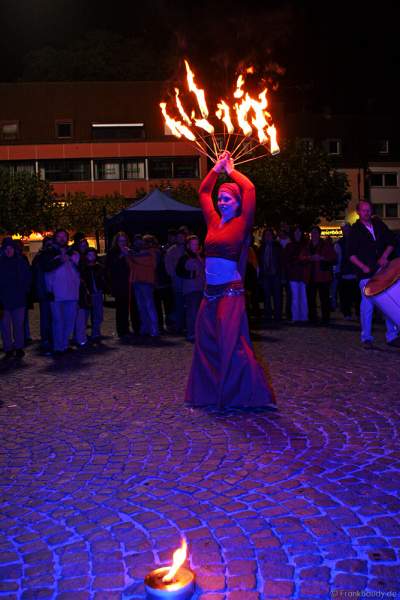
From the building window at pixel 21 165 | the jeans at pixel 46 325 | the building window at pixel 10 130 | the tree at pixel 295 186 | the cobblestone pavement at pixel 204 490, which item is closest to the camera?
the cobblestone pavement at pixel 204 490

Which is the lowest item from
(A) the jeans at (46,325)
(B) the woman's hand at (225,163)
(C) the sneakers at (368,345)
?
(C) the sneakers at (368,345)

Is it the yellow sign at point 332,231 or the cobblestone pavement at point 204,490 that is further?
the yellow sign at point 332,231

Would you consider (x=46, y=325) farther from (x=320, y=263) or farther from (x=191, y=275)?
(x=320, y=263)

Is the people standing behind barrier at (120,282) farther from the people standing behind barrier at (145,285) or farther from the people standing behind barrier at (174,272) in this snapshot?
the people standing behind barrier at (174,272)

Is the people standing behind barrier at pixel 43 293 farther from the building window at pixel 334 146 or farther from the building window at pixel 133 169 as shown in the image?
the building window at pixel 334 146

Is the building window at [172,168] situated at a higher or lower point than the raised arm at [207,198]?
higher

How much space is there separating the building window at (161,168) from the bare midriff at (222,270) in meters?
52.9

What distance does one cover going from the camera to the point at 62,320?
12.4 metres

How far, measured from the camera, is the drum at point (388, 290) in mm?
6246

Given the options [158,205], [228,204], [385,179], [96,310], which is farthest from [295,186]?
[228,204]

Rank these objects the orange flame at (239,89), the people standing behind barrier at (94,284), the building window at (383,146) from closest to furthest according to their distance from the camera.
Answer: the orange flame at (239,89) → the people standing behind barrier at (94,284) → the building window at (383,146)

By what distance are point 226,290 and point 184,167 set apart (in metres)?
53.2

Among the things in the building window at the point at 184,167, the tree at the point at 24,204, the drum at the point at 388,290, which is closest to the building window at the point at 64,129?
the building window at the point at 184,167

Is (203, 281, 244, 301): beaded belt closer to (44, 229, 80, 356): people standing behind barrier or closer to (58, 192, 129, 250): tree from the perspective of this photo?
(44, 229, 80, 356): people standing behind barrier
